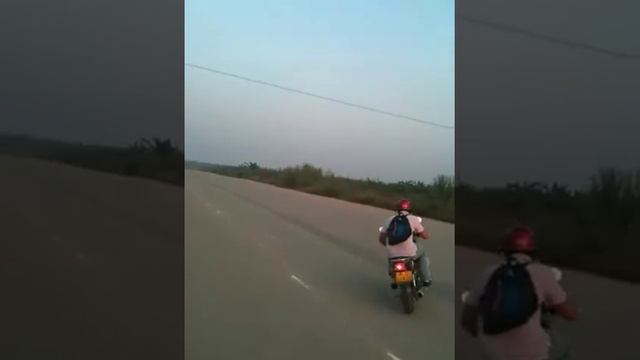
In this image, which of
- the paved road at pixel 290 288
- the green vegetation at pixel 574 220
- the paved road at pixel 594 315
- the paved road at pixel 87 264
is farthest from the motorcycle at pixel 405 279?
the paved road at pixel 87 264

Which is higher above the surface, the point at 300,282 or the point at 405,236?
the point at 405,236

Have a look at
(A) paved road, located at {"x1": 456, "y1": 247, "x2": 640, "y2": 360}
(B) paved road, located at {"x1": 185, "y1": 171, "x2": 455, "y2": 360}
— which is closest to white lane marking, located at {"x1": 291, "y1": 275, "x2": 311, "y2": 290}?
(B) paved road, located at {"x1": 185, "y1": 171, "x2": 455, "y2": 360}

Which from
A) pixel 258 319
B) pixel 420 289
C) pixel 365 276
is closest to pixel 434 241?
pixel 365 276

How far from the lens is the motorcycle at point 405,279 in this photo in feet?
18.8

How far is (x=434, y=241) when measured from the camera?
24.6ft

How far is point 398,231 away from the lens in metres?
5.87

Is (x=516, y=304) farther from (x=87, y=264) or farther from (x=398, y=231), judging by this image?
(x=87, y=264)

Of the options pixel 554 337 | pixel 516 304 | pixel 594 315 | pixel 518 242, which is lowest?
pixel 594 315

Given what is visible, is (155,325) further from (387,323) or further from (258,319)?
(387,323)

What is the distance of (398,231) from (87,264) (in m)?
2.89

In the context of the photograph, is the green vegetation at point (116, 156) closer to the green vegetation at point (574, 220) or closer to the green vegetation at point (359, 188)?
the green vegetation at point (359, 188)

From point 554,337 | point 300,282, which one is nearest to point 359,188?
point 300,282

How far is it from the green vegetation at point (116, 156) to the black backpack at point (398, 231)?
208cm

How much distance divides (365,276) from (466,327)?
13.5 feet
